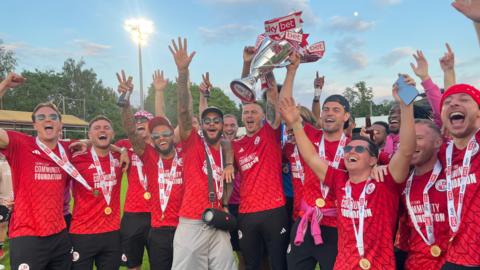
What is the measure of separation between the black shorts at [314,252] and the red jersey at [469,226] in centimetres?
134

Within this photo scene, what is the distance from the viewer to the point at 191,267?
4500mm

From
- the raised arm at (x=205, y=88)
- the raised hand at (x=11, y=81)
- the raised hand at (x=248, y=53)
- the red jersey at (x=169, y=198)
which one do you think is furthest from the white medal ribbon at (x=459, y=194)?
the raised hand at (x=11, y=81)

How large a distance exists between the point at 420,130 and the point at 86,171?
3.87 meters

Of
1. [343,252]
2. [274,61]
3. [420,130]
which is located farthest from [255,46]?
[343,252]

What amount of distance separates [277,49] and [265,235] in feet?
7.19

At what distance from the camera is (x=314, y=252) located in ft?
13.6

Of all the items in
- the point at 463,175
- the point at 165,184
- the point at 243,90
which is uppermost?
the point at 243,90

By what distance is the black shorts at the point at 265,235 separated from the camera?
4633 millimetres

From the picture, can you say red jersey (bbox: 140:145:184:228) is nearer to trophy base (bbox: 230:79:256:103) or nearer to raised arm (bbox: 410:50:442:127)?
trophy base (bbox: 230:79:256:103)

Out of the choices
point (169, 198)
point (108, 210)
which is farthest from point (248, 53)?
point (108, 210)

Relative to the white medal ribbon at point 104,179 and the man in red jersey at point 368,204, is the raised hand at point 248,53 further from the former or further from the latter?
the white medal ribbon at point 104,179

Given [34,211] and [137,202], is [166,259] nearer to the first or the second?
[137,202]

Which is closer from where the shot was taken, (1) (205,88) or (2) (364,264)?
(2) (364,264)

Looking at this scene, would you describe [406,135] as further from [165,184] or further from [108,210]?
[108,210]
